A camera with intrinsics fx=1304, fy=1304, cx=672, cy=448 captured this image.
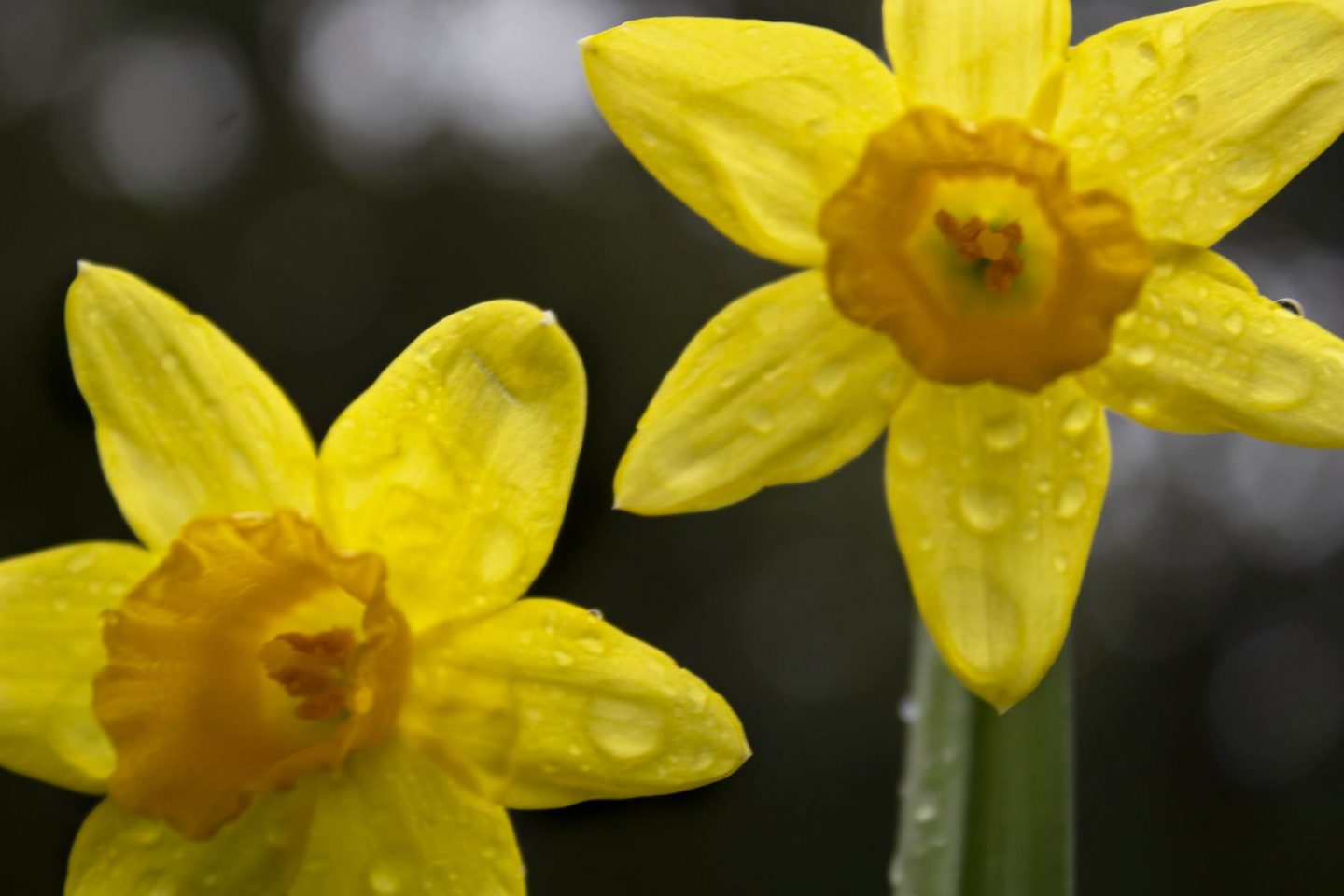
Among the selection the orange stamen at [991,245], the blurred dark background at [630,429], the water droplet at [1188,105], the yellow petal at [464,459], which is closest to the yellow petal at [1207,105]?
the water droplet at [1188,105]

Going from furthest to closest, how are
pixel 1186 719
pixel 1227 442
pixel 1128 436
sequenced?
pixel 1186 719, pixel 1227 442, pixel 1128 436

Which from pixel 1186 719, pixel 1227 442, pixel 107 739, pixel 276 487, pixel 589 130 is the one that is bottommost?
pixel 1186 719

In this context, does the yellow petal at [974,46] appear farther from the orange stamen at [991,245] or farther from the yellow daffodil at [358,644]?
the yellow daffodil at [358,644]

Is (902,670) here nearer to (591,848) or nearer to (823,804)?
(823,804)

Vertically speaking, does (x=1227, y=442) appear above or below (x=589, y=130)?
below

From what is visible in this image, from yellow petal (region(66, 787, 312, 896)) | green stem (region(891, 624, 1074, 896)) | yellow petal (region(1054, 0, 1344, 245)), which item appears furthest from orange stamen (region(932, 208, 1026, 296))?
yellow petal (region(66, 787, 312, 896))

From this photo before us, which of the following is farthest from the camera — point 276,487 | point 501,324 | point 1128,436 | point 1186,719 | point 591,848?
point 1186,719

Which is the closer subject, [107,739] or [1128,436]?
[107,739]

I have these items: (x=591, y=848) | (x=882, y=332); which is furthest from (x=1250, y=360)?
(x=591, y=848)
